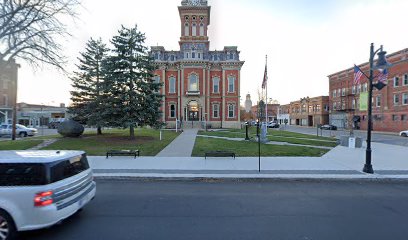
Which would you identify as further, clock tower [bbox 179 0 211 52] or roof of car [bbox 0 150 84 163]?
clock tower [bbox 179 0 211 52]

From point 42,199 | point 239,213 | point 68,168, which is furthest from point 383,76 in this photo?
point 42,199

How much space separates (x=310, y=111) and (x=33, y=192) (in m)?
72.8

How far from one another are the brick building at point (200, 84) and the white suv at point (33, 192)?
35.8 metres

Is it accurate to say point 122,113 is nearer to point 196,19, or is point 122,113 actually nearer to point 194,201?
point 194,201

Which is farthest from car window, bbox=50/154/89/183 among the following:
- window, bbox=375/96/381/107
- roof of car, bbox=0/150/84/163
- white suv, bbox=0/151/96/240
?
window, bbox=375/96/381/107

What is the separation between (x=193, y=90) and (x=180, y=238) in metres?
37.2

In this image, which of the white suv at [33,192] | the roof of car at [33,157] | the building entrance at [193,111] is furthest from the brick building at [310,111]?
the white suv at [33,192]

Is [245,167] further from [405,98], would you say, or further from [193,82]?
[405,98]

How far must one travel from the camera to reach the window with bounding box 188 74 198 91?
40562 millimetres

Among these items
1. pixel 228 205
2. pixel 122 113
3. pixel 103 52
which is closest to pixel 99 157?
pixel 122 113

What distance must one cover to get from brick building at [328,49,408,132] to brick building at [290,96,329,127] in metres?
3.75

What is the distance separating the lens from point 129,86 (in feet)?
61.7

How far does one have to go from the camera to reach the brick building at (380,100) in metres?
38.6

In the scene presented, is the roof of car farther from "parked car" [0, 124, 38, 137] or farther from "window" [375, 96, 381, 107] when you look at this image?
"window" [375, 96, 381, 107]
